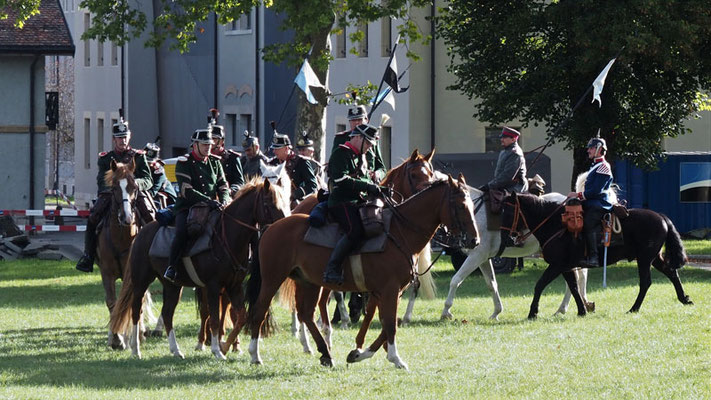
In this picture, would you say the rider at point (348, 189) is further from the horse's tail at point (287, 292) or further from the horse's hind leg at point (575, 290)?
the horse's hind leg at point (575, 290)

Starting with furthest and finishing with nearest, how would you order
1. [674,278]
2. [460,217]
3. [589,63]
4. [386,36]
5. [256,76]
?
[256,76] < [386,36] < [589,63] < [674,278] < [460,217]

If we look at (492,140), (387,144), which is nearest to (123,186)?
(387,144)

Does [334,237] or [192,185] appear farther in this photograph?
[192,185]

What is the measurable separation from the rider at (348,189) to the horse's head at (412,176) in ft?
6.45

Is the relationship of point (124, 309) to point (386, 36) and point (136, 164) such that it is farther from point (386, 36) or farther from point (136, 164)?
point (386, 36)

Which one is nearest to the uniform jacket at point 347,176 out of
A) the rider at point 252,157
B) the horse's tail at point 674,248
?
the rider at point 252,157

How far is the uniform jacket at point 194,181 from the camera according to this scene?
1586cm

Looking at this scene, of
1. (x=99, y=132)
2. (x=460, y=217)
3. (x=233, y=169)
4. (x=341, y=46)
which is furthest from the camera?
(x=99, y=132)

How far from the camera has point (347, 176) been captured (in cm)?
1463

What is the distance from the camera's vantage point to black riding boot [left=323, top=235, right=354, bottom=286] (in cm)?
1442

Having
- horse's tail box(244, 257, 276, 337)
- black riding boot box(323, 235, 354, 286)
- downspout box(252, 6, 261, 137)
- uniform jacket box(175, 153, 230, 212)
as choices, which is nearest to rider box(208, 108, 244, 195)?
uniform jacket box(175, 153, 230, 212)

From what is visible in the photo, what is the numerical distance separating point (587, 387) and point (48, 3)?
32.2m

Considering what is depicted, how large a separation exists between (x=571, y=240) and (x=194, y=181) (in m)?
6.52

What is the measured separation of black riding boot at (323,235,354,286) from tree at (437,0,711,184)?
49.1 feet
